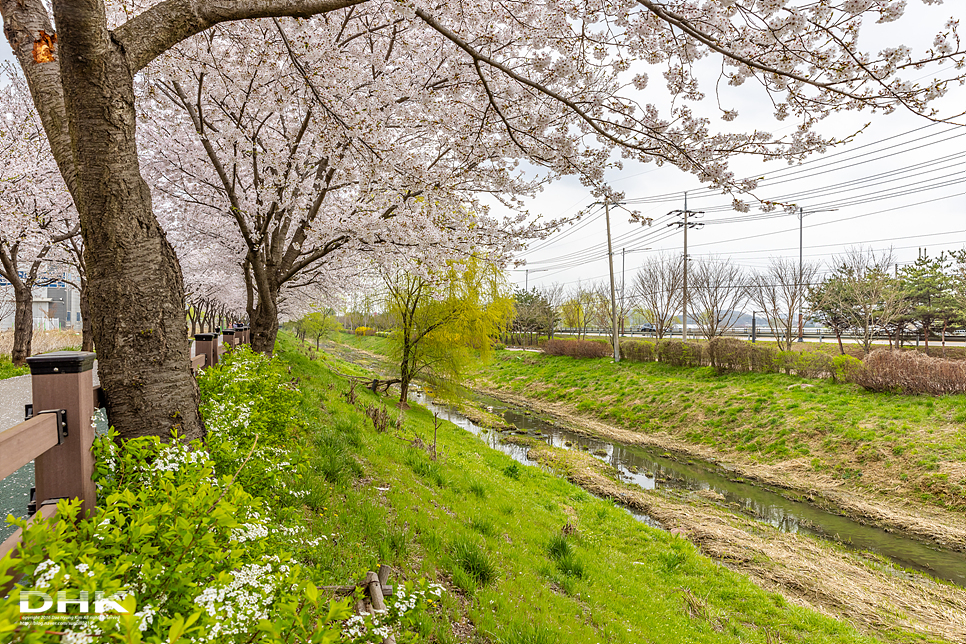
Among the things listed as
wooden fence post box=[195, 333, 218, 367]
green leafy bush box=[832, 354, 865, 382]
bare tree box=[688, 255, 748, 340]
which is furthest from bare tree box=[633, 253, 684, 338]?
wooden fence post box=[195, 333, 218, 367]

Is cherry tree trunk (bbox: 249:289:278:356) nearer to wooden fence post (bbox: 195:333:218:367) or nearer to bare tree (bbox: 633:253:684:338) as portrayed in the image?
wooden fence post (bbox: 195:333:218:367)

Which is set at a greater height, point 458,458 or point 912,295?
point 912,295

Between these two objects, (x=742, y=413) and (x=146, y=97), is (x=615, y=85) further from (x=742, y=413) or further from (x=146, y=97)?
(x=742, y=413)

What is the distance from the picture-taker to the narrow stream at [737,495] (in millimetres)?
7793

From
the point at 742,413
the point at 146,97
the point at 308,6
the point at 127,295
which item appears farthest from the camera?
the point at 742,413

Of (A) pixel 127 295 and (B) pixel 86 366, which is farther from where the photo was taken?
(A) pixel 127 295

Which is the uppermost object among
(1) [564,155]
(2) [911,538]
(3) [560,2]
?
(3) [560,2]

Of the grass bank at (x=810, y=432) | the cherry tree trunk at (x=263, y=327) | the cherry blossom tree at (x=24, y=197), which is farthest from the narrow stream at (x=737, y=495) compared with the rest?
the cherry blossom tree at (x=24, y=197)

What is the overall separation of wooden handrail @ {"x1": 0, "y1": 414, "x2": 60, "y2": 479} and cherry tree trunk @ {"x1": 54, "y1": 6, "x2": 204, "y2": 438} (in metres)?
0.72

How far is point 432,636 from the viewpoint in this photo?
11.1 ft

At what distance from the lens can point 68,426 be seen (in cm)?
200

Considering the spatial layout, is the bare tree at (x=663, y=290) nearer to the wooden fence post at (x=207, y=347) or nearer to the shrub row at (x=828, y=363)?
the shrub row at (x=828, y=363)

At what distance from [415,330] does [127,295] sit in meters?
13.0

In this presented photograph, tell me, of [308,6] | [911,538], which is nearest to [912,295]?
[911,538]
